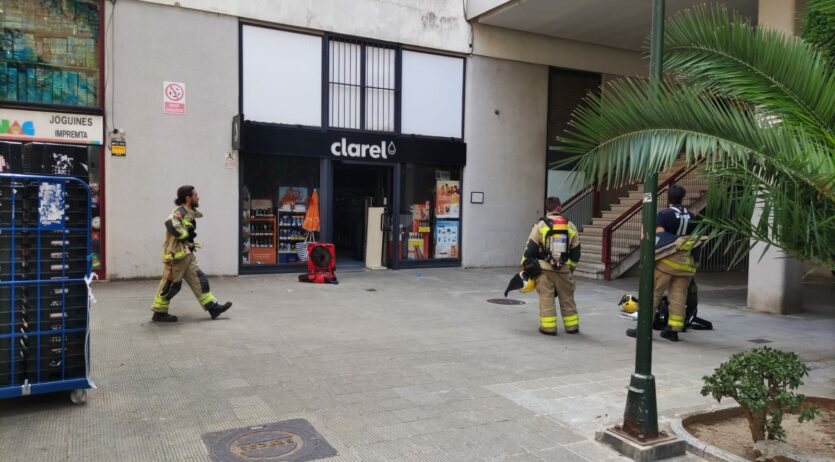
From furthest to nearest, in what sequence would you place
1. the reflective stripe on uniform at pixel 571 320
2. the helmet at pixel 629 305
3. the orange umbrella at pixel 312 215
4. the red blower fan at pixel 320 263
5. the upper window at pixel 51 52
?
the orange umbrella at pixel 312 215 → the red blower fan at pixel 320 263 → the upper window at pixel 51 52 → the helmet at pixel 629 305 → the reflective stripe on uniform at pixel 571 320

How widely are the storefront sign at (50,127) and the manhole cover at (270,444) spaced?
858cm

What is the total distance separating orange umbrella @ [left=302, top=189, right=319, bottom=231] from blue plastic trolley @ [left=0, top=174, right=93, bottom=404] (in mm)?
8134

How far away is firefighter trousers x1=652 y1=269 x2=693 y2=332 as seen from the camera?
778 centimetres

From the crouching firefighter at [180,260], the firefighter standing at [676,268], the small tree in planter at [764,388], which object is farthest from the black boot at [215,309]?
the small tree in planter at [764,388]

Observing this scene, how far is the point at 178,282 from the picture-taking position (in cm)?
782

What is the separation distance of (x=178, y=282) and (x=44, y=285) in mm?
3112

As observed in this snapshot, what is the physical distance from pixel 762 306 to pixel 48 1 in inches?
529

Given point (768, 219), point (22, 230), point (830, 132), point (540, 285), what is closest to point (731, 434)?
point (768, 219)

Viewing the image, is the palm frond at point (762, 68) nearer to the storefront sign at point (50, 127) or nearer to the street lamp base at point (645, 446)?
the street lamp base at point (645, 446)

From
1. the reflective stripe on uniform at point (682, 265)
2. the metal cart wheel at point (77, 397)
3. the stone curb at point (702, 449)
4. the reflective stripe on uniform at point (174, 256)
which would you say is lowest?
the stone curb at point (702, 449)

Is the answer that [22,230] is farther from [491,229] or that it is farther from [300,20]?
[491,229]

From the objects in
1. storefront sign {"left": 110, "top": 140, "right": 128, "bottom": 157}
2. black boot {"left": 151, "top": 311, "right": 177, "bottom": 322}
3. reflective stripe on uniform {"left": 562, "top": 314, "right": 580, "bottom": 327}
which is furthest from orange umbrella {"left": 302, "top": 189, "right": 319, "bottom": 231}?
reflective stripe on uniform {"left": 562, "top": 314, "right": 580, "bottom": 327}

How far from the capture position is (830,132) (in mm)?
3955

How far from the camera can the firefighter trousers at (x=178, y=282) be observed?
25.6ft
